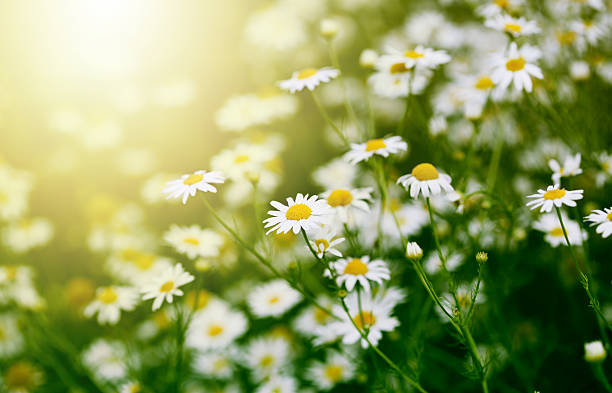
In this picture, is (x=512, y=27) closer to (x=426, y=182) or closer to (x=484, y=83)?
(x=484, y=83)

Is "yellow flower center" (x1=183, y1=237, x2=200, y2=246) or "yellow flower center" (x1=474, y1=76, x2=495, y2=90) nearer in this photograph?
"yellow flower center" (x1=183, y1=237, x2=200, y2=246)

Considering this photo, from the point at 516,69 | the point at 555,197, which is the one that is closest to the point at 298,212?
the point at 555,197

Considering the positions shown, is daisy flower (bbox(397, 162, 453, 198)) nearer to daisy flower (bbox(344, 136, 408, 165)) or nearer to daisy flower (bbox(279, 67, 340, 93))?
daisy flower (bbox(344, 136, 408, 165))

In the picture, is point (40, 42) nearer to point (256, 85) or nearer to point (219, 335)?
point (256, 85)

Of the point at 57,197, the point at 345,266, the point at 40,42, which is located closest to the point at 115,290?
the point at 345,266

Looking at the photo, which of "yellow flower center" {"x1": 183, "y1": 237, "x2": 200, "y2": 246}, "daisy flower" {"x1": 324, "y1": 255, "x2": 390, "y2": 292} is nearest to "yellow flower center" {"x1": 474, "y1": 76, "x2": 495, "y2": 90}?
"daisy flower" {"x1": 324, "y1": 255, "x2": 390, "y2": 292}

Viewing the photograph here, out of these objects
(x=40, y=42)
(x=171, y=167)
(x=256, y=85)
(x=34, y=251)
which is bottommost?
(x=34, y=251)

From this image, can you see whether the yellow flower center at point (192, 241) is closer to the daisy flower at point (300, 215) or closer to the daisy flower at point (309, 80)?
the daisy flower at point (300, 215)

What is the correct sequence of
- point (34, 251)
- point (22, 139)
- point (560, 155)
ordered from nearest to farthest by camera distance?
point (560, 155) → point (34, 251) → point (22, 139)
